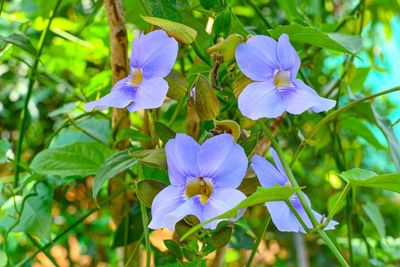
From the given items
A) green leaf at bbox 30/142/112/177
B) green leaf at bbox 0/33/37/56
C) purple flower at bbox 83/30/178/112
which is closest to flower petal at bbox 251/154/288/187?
purple flower at bbox 83/30/178/112

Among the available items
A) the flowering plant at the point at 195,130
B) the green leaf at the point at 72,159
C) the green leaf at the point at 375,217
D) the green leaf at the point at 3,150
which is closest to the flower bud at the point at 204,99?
the flowering plant at the point at 195,130

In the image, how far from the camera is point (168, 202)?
0.34 meters

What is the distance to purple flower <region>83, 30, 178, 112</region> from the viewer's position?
367 mm

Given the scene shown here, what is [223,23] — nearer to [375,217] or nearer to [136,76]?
[136,76]

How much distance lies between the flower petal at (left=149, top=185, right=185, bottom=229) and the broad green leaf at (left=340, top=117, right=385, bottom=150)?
47 centimetres

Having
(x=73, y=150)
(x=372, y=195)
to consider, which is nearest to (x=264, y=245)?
(x=372, y=195)

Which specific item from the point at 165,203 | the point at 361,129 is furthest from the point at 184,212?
the point at 361,129

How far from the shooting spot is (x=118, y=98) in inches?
15.4

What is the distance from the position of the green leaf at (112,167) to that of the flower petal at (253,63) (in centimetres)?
17

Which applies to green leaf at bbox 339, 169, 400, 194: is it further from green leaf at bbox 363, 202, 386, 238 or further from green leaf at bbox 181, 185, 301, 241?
green leaf at bbox 363, 202, 386, 238

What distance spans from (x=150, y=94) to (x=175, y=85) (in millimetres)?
46

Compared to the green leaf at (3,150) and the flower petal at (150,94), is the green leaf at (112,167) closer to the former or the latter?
the flower petal at (150,94)

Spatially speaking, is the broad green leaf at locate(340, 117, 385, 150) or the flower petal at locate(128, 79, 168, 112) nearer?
the flower petal at locate(128, 79, 168, 112)

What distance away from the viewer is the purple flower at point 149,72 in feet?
1.20
